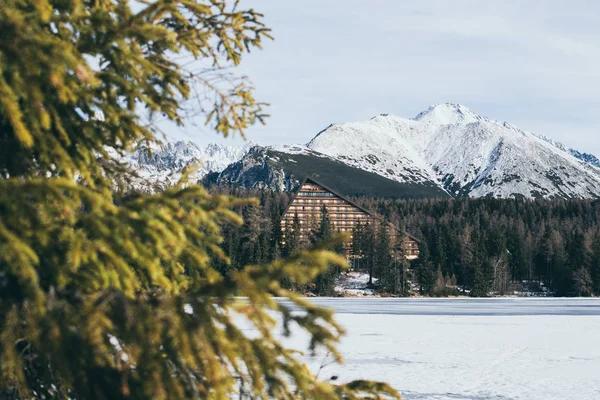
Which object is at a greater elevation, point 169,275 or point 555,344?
point 169,275

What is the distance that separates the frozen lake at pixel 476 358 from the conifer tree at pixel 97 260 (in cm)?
732

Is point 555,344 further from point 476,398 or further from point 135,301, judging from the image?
point 135,301

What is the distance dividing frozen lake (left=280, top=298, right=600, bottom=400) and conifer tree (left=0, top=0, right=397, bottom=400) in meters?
7.32

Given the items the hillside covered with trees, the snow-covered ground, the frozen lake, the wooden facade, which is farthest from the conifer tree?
the wooden facade

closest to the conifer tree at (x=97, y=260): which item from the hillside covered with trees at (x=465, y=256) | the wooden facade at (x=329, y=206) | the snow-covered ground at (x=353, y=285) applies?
the hillside covered with trees at (x=465, y=256)

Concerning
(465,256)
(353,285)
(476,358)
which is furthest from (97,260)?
(465,256)

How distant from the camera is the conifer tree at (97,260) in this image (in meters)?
3.25

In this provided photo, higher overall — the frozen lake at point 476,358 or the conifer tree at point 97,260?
the conifer tree at point 97,260

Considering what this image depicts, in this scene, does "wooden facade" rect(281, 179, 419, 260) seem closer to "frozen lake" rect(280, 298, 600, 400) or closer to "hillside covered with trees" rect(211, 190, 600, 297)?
"hillside covered with trees" rect(211, 190, 600, 297)

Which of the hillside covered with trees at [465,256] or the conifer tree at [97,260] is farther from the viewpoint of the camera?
the hillside covered with trees at [465,256]

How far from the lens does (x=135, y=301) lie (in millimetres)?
3490

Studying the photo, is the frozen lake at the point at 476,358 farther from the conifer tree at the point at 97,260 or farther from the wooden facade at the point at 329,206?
the wooden facade at the point at 329,206

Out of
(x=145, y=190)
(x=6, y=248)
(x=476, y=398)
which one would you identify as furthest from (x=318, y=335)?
(x=476, y=398)

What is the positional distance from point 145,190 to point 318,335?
9.20 feet
